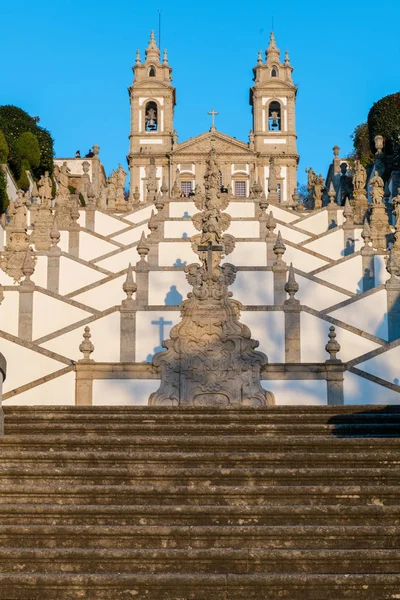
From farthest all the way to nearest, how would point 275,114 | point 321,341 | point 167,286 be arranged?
1. point 275,114
2. point 167,286
3. point 321,341

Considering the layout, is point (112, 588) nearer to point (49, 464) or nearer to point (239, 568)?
point (239, 568)

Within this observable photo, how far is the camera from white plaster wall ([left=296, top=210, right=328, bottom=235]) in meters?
33.7

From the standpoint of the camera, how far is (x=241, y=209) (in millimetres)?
32125

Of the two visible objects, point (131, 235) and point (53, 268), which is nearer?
point (53, 268)

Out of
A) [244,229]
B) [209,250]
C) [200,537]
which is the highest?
[244,229]

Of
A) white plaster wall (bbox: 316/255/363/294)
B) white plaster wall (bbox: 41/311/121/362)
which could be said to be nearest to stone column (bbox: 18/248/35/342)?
white plaster wall (bbox: 41/311/121/362)

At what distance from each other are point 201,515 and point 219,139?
5774 centimetres

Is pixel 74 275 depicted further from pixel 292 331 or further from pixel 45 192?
pixel 292 331

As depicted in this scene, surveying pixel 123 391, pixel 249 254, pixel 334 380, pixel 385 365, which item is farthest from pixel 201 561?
pixel 249 254

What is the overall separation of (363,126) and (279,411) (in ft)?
134

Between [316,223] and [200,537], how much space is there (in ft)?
88.2

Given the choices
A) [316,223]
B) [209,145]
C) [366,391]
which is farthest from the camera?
[209,145]

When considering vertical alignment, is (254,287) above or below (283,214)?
below

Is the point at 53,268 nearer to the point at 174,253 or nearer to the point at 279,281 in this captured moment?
the point at 174,253
